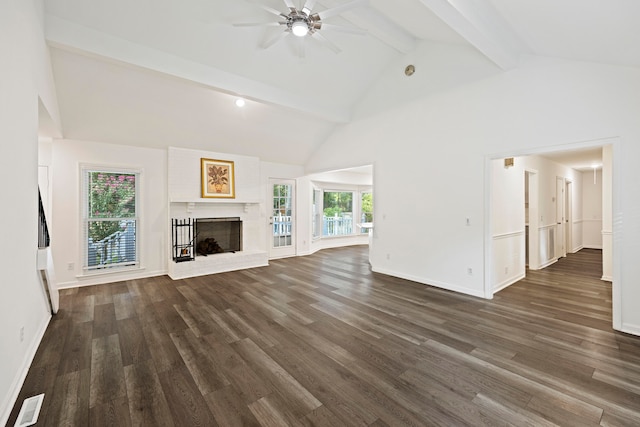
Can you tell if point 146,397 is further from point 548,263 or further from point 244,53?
point 548,263

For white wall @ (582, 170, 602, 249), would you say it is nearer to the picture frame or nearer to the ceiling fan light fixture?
the ceiling fan light fixture

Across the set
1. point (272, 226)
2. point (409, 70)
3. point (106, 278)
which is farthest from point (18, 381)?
point (409, 70)

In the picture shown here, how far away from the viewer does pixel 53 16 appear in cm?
311

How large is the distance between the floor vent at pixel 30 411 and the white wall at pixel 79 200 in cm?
355

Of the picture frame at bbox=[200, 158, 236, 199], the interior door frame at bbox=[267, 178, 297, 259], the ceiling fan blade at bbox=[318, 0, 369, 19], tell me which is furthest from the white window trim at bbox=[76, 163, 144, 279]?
the ceiling fan blade at bbox=[318, 0, 369, 19]

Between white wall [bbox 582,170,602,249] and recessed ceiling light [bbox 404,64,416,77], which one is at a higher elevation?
recessed ceiling light [bbox 404,64,416,77]

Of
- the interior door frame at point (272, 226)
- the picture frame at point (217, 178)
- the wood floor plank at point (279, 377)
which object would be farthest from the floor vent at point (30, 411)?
the interior door frame at point (272, 226)

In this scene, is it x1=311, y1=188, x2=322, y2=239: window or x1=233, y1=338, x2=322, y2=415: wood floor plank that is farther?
x1=311, y1=188, x2=322, y2=239: window

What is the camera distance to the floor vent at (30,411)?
5.77ft

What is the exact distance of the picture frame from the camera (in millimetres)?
6105

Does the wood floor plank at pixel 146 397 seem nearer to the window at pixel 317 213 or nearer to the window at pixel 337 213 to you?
the window at pixel 317 213

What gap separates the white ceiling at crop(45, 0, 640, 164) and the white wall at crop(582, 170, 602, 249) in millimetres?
8006

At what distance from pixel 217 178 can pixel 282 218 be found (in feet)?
6.87

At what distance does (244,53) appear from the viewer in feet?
13.6
